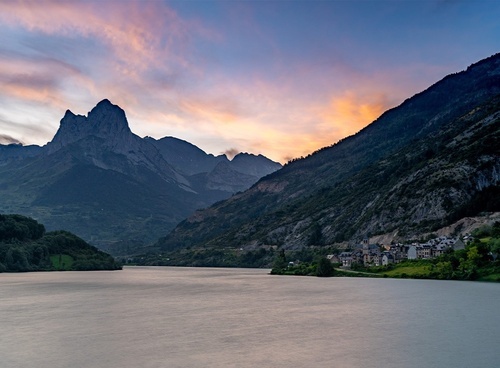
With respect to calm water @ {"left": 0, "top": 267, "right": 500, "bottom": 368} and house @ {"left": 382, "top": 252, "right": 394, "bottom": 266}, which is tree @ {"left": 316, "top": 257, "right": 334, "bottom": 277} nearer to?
house @ {"left": 382, "top": 252, "right": 394, "bottom": 266}

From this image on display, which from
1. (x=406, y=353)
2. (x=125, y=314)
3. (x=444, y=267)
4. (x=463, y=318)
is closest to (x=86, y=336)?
(x=125, y=314)

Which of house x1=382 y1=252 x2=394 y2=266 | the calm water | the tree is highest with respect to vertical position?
house x1=382 y1=252 x2=394 y2=266

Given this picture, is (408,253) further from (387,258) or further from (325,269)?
(325,269)

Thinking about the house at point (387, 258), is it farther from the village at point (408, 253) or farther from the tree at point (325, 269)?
the tree at point (325, 269)

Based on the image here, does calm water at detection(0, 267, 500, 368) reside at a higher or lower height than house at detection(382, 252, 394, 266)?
lower

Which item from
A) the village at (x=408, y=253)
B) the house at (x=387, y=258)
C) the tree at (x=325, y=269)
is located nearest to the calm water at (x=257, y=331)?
the village at (x=408, y=253)

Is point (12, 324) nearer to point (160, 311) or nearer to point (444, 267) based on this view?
point (160, 311)

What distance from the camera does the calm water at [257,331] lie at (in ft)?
158

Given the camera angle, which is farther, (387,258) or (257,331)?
(387,258)

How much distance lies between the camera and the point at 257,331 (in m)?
63.0

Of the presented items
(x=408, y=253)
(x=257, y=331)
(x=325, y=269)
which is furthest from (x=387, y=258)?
(x=257, y=331)

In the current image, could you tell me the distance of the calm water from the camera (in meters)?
48.1

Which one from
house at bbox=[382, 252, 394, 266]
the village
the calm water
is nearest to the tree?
the village

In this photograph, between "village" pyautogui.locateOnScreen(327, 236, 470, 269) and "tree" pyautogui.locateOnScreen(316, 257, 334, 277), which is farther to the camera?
"tree" pyautogui.locateOnScreen(316, 257, 334, 277)
